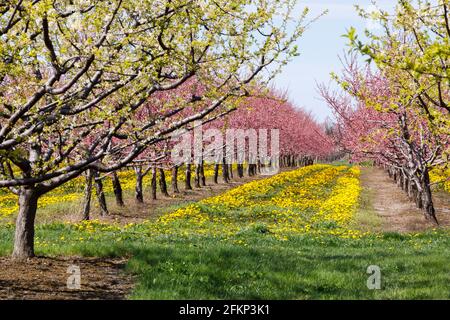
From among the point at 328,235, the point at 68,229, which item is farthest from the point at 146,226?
the point at 328,235

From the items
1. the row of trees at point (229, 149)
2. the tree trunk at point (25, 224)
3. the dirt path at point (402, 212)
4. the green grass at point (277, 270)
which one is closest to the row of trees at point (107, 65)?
the tree trunk at point (25, 224)

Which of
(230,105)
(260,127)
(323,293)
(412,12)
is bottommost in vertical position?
(323,293)

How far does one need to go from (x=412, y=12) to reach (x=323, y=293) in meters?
5.04

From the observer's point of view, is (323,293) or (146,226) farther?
(146,226)

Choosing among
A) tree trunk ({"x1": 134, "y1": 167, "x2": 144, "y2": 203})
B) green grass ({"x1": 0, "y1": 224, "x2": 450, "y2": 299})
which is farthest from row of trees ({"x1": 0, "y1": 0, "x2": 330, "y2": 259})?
tree trunk ({"x1": 134, "y1": 167, "x2": 144, "y2": 203})

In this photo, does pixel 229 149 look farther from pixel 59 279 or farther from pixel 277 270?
pixel 59 279

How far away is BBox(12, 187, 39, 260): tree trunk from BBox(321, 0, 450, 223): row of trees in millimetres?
7001

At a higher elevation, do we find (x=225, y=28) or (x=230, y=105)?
(x=225, y=28)

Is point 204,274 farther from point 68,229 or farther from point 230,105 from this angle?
point 68,229

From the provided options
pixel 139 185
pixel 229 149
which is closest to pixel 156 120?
pixel 139 185

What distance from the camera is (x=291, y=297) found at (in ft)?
28.5

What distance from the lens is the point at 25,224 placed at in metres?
11.2

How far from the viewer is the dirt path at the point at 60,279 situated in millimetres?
8522
